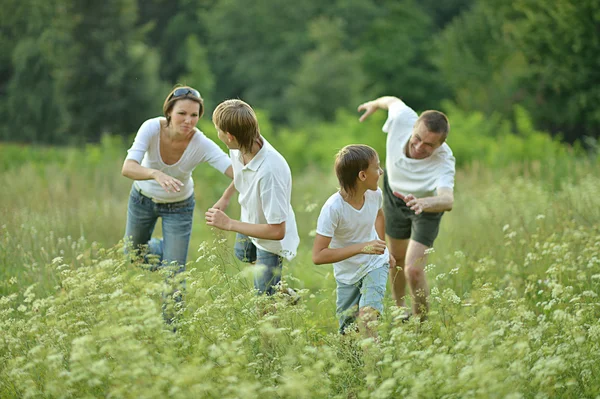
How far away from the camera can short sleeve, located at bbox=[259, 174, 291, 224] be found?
4.95 metres

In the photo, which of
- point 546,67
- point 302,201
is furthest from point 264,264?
point 546,67

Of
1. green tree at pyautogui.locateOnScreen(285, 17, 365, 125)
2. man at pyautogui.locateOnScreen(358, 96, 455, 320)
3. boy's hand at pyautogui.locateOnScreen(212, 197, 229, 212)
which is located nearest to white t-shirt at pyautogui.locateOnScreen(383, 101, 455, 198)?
man at pyautogui.locateOnScreen(358, 96, 455, 320)

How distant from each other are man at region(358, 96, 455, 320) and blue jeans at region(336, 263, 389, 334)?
64 centimetres

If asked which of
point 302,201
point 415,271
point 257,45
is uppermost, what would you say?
point 257,45

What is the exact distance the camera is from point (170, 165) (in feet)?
19.3

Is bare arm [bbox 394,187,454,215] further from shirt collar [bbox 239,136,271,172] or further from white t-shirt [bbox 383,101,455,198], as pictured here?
shirt collar [bbox 239,136,271,172]

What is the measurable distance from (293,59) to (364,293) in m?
42.0

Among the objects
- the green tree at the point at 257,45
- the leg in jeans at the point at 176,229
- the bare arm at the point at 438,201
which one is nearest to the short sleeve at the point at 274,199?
the bare arm at the point at 438,201

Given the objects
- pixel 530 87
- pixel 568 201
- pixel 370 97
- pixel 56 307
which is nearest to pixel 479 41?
pixel 530 87

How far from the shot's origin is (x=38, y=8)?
34500mm

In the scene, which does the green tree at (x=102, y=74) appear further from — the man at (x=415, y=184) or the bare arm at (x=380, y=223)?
the bare arm at (x=380, y=223)

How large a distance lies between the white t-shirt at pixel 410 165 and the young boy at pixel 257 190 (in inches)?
53.0

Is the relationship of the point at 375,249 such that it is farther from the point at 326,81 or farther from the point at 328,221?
the point at 326,81

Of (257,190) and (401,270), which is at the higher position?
(257,190)
